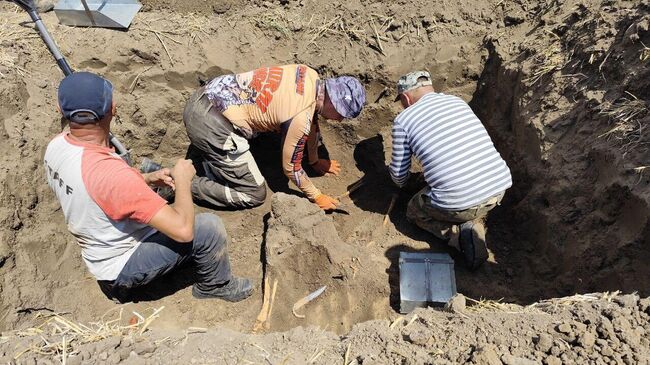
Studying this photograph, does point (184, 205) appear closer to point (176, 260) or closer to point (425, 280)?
point (176, 260)

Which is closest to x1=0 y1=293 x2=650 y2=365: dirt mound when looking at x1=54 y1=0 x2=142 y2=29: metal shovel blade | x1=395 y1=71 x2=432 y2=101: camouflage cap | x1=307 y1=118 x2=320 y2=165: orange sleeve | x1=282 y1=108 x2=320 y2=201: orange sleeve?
x1=282 y1=108 x2=320 y2=201: orange sleeve

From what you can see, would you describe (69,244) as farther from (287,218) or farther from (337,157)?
(337,157)

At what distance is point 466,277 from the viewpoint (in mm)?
3547

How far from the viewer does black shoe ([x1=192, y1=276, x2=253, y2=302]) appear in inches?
133

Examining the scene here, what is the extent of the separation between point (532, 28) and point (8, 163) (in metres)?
4.60

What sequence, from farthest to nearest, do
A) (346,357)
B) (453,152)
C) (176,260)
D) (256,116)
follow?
(256,116) < (453,152) < (176,260) < (346,357)

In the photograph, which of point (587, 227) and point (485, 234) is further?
point (485, 234)

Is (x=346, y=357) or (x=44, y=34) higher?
(x=44, y=34)

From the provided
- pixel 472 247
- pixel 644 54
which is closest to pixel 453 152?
pixel 472 247

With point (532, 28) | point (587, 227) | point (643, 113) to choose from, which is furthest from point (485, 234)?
point (532, 28)

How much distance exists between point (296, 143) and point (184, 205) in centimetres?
123

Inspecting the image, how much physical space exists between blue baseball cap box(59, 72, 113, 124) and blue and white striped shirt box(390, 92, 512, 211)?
207 cm

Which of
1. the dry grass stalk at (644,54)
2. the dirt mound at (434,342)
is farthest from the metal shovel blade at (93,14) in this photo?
the dry grass stalk at (644,54)

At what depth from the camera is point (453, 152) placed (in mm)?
3209
